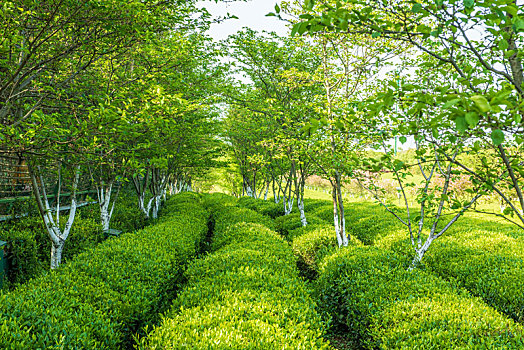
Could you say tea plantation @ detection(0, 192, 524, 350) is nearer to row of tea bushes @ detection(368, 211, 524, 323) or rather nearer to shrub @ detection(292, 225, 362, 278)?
row of tea bushes @ detection(368, 211, 524, 323)

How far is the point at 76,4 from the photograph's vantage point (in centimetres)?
386

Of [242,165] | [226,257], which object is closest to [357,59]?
[226,257]

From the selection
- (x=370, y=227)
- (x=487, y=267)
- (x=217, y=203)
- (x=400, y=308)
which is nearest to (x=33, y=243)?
(x=400, y=308)

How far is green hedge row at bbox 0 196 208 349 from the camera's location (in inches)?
128

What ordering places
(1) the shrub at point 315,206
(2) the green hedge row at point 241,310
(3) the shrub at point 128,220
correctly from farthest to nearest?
(1) the shrub at point 315,206, (3) the shrub at point 128,220, (2) the green hedge row at point 241,310

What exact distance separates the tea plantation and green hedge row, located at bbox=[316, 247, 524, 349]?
0.02m

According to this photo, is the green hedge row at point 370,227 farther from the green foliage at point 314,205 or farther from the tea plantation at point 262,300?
the green foliage at point 314,205

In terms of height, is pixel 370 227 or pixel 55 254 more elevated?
pixel 55 254

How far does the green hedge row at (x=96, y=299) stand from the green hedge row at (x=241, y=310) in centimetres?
64

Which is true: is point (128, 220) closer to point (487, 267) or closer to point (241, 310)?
point (241, 310)

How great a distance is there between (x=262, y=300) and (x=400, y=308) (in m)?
2.32

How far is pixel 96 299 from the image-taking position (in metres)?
4.30

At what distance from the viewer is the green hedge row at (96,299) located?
324 centimetres

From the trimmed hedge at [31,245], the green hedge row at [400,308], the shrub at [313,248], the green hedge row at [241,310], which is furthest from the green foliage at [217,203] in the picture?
the green hedge row at [400,308]
